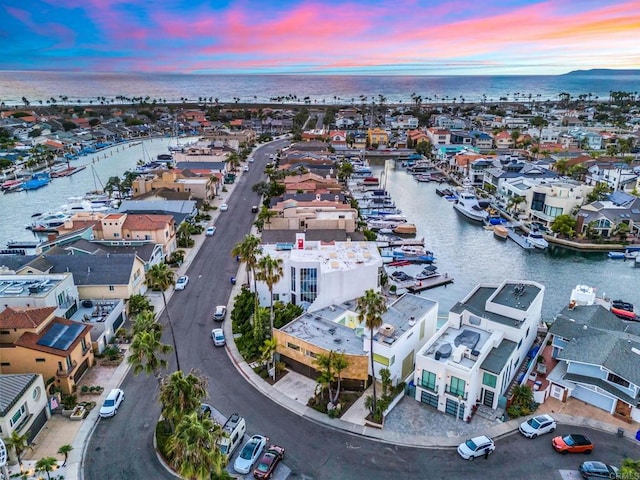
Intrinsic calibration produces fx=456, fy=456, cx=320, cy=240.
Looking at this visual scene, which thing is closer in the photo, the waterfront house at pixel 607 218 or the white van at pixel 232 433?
the white van at pixel 232 433

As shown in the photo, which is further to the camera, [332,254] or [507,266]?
[507,266]

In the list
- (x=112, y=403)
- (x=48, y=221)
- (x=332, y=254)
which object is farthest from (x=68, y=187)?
(x=112, y=403)

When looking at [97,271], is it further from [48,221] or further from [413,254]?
[413,254]

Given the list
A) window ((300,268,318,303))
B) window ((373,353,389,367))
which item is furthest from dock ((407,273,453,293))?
window ((373,353,389,367))

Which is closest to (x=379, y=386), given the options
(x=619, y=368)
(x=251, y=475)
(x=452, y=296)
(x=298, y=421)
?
(x=298, y=421)

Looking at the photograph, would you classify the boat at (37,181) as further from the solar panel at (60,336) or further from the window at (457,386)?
the window at (457,386)

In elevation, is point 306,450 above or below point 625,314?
above

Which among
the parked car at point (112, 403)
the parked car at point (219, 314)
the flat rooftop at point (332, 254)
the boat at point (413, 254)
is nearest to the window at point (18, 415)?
the parked car at point (112, 403)
